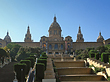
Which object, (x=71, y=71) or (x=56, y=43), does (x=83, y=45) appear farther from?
(x=71, y=71)

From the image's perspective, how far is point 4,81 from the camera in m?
15.5

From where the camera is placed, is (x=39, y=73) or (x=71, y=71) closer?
(x=39, y=73)

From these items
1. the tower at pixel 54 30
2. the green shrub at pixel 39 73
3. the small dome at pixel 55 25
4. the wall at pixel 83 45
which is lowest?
the green shrub at pixel 39 73

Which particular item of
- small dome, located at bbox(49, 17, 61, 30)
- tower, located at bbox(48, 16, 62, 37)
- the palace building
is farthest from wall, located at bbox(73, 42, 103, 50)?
small dome, located at bbox(49, 17, 61, 30)

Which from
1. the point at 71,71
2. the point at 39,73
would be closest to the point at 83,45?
the point at 71,71

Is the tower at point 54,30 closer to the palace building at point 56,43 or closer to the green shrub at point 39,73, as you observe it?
the palace building at point 56,43

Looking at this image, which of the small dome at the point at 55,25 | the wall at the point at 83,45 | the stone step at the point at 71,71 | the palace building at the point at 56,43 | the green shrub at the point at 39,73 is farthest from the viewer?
the small dome at the point at 55,25

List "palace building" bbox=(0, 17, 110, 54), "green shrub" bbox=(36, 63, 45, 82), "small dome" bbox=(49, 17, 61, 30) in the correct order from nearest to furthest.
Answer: "green shrub" bbox=(36, 63, 45, 82), "palace building" bbox=(0, 17, 110, 54), "small dome" bbox=(49, 17, 61, 30)

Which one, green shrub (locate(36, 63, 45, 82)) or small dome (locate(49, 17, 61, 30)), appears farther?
small dome (locate(49, 17, 61, 30))

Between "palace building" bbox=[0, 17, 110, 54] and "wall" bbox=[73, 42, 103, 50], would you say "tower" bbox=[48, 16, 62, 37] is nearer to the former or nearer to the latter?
"palace building" bbox=[0, 17, 110, 54]

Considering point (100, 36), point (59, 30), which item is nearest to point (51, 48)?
point (59, 30)

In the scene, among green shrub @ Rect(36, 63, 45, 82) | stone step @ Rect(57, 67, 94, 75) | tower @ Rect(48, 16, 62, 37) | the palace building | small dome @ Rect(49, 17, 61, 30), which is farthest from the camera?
small dome @ Rect(49, 17, 61, 30)

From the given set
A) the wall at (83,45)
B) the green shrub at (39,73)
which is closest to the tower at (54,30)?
the wall at (83,45)

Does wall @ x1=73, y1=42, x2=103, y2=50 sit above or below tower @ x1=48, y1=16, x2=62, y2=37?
below
